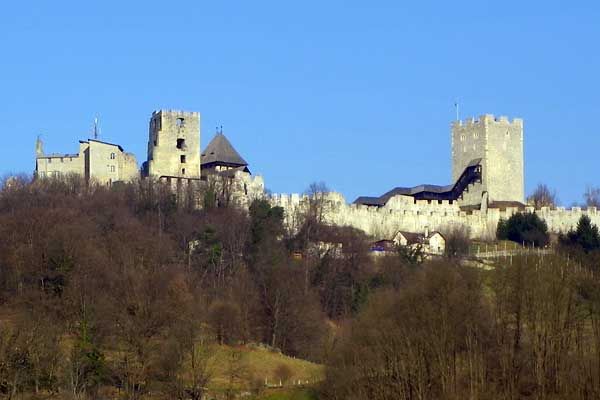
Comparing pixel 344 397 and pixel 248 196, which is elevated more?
pixel 248 196

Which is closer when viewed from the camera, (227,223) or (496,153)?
(227,223)

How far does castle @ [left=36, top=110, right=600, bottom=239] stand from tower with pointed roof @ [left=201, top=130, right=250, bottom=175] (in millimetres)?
49

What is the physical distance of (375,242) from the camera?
245 feet

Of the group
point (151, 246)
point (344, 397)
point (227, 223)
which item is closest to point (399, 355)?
point (344, 397)

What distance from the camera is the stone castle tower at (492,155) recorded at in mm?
82938

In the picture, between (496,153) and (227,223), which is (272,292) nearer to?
(227,223)

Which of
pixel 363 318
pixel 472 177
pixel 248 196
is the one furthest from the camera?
pixel 472 177

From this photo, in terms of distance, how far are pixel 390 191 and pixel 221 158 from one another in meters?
12.1

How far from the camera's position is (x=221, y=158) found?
3039 inches

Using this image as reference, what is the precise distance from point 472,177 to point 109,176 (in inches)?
820

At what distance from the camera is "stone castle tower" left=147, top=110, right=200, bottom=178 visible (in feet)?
242

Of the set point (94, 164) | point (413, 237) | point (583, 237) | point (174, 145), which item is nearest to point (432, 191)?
point (413, 237)

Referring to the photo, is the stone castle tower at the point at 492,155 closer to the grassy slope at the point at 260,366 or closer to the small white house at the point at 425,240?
the small white house at the point at 425,240

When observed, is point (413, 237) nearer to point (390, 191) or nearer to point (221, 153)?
point (390, 191)
